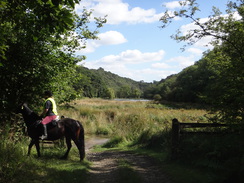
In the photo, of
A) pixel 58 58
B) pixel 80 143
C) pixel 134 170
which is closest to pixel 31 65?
pixel 58 58

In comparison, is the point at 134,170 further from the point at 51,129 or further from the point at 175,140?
the point at 51,129

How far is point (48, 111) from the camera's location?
9102mm

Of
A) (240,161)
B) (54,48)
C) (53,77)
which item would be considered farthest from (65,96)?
(240,161)

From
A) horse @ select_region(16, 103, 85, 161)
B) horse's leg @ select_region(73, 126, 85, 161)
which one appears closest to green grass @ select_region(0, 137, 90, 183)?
horse @ select_region(16, 103, 85, 161)

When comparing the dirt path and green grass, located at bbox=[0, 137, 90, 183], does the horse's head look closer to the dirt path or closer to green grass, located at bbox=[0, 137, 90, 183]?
green grass, located at bbox=[0, 137, 90, 183]

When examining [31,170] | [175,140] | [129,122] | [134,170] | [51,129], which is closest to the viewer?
[31,170]

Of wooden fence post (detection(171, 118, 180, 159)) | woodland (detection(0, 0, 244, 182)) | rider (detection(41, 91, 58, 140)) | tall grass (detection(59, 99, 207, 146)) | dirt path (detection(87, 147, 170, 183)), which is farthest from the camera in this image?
tall grass (detection(59, 99, 207, 146))

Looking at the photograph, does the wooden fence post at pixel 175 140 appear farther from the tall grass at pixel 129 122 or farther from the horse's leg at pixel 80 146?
the tall grass at pixel 129 122

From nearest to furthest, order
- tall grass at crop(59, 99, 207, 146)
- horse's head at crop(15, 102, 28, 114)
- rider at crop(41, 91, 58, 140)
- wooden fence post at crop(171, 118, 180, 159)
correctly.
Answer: horse's head at crop(15, 102, 28, 114), rider at crop(41, 91, 58, 140), wooden fence post at crop(171, 118, 180, 159), tall grass at crop(59, 99, 207, 146)

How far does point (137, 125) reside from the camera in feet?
58.7

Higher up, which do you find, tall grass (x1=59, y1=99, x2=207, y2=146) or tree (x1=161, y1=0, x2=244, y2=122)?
tree (x1=161, y1=0, x2=244, y2=122)

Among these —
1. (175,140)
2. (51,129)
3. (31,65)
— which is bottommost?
(175,140)

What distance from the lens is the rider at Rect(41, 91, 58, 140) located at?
878cm

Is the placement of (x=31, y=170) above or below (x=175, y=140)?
below
